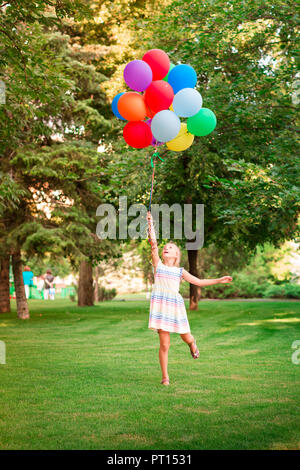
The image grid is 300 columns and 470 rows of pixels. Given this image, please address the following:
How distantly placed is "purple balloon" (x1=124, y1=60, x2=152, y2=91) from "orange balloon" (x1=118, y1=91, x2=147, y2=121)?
18 centimetres

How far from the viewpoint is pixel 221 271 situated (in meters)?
37.1

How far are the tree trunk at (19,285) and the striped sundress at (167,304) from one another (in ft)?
42.2

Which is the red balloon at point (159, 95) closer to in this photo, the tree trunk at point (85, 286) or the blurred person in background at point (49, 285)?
the tree trunk at point (85, 286)

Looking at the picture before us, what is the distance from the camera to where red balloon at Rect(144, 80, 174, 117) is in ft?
24.7

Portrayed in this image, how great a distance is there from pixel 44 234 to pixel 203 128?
10694 millimetres

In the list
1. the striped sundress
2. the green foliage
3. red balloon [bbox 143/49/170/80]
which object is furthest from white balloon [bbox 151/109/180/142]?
the green foliage

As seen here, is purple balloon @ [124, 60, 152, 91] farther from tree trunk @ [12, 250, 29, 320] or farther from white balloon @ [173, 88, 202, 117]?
tree trunk @ [12, 250, 29, 320]

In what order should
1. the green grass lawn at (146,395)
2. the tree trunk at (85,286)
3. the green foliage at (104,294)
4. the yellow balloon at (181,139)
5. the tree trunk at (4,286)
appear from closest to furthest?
the green grass lawn at (146,395), the yellow balloon at (181,139), the tree trunk at (4,286), the tree trunk at (85,286), the green foliage at (104,294)

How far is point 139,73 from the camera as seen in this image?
7.57 meters

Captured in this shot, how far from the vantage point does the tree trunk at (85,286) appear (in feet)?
89.6

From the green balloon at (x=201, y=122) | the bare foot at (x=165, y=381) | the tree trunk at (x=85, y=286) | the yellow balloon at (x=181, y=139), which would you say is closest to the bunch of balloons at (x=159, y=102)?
the green balloon at (x=201, y=122)

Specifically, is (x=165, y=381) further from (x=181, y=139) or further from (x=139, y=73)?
(x=139, y=73)
